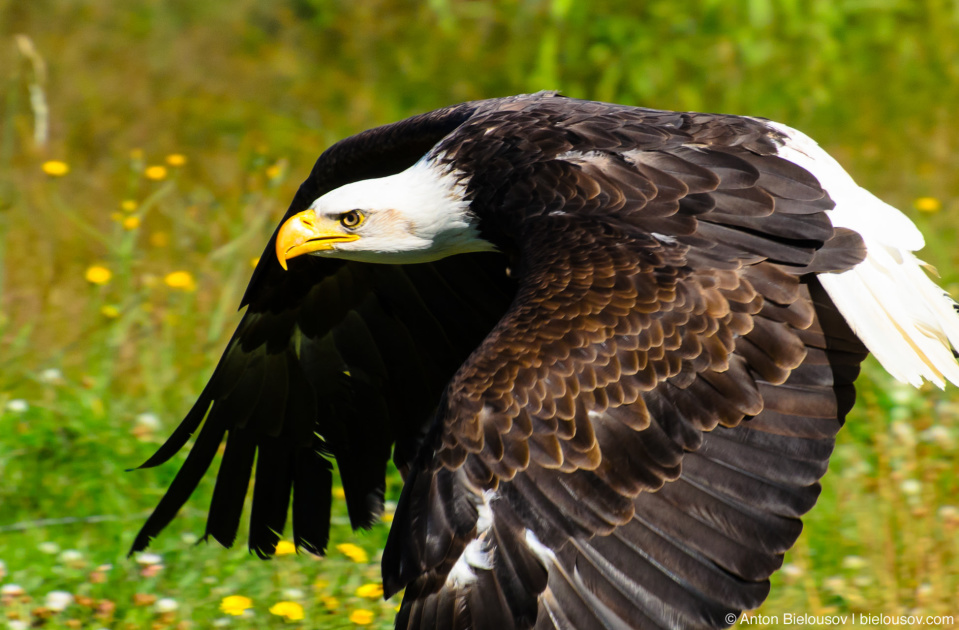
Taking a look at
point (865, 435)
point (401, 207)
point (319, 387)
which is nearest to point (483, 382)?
point (401, 207)

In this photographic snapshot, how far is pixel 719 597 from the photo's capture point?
329 centimetres

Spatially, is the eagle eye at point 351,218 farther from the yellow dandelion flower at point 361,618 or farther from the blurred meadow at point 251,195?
the yellow dandelion flower at point 361,618

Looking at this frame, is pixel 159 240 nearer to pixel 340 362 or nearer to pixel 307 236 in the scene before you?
pixel 340 362

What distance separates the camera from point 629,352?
3.41 metres

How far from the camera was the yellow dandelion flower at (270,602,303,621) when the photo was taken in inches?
171

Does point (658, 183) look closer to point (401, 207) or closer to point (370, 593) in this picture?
point (401, 207)

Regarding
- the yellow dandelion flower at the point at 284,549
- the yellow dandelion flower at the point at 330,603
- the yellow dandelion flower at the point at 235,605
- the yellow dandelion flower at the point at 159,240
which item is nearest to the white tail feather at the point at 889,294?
the yellow dandelion flower at the point at 330,603

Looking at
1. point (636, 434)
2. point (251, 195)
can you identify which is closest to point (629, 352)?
point (636, 434)

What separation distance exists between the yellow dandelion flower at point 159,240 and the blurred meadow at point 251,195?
0.03m

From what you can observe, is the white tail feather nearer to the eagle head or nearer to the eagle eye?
the eagle head

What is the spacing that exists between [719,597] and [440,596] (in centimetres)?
71

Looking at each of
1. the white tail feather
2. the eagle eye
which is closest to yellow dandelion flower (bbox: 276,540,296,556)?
the eagle eye

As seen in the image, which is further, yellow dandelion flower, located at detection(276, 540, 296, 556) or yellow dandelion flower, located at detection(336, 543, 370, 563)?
yellow dandelion flower, located at detection(276, 540, 296, 556)

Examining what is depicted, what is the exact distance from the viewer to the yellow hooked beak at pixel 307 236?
4.49 metres
